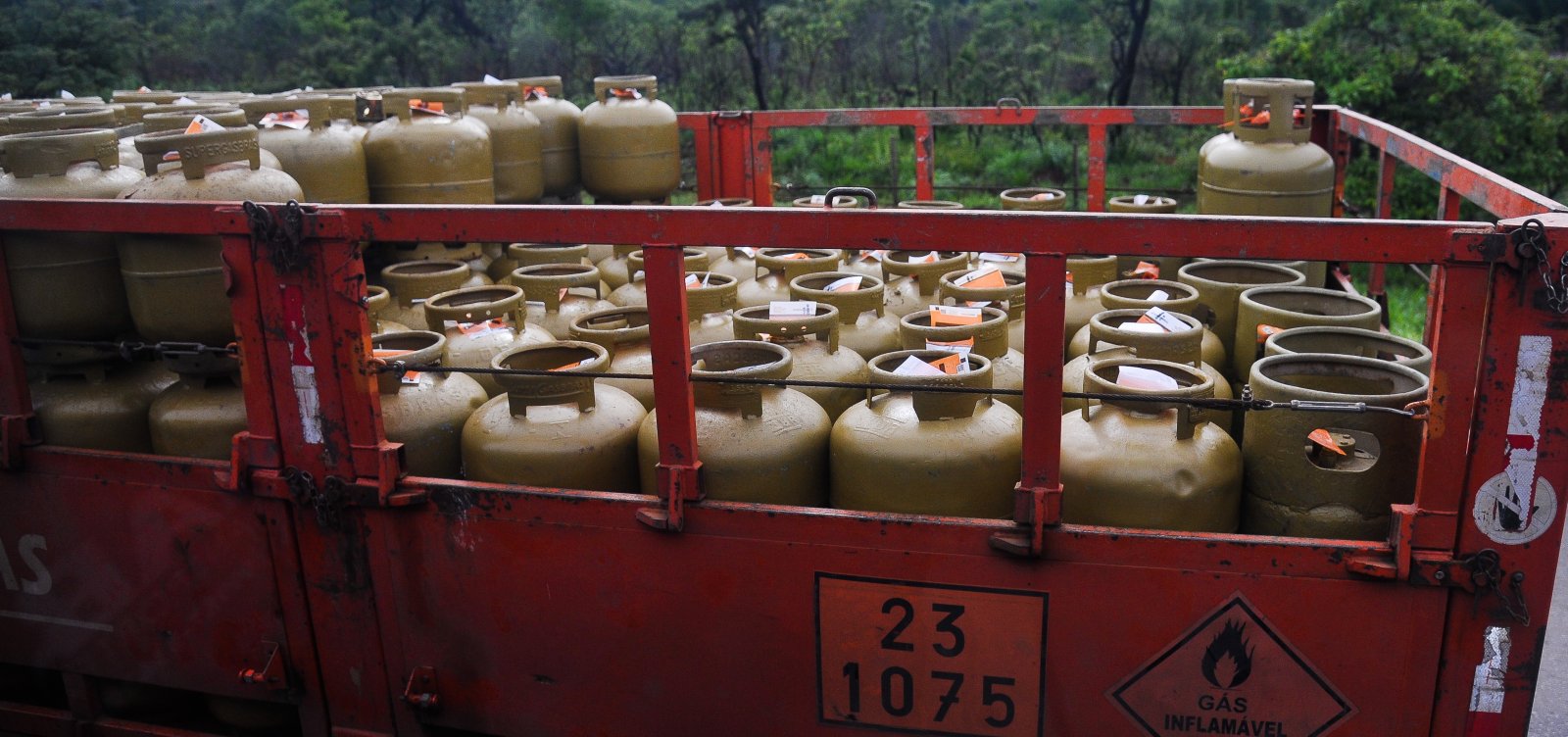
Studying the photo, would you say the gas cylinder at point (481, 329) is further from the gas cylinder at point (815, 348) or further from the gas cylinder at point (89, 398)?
the gas cylinder at point (89, 398)

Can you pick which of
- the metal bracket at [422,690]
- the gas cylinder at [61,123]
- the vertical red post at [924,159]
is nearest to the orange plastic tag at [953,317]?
the metal bracket at [422,690]

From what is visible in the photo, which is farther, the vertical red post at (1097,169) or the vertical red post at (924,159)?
the vertical red post at (924,159)

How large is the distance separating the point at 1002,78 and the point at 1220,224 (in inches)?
616

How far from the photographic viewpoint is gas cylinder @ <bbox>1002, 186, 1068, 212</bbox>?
5.62m

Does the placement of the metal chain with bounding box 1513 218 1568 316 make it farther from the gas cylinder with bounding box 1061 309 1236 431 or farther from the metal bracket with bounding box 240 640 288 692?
the metal bracket with bounding box 240 640 288 692

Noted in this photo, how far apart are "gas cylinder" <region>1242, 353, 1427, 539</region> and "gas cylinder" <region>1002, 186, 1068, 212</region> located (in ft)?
8.63

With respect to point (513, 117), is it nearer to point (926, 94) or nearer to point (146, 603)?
point (146, 603)

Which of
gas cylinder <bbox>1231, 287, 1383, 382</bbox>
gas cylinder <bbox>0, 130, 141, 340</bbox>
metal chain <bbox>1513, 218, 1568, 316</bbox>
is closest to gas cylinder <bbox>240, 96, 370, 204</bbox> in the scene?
gas cylinder <bbox>0, 130, 141, 340</bbox>

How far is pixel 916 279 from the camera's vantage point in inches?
186

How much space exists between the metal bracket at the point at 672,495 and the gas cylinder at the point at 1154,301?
5.74ft

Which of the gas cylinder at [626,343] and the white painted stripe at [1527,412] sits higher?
the white painted stripe at [1527,412]

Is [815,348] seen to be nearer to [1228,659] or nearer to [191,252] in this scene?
[1228,659]

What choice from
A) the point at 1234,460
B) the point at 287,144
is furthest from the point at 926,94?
the point at 1234,460

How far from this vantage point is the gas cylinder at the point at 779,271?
467 cm
